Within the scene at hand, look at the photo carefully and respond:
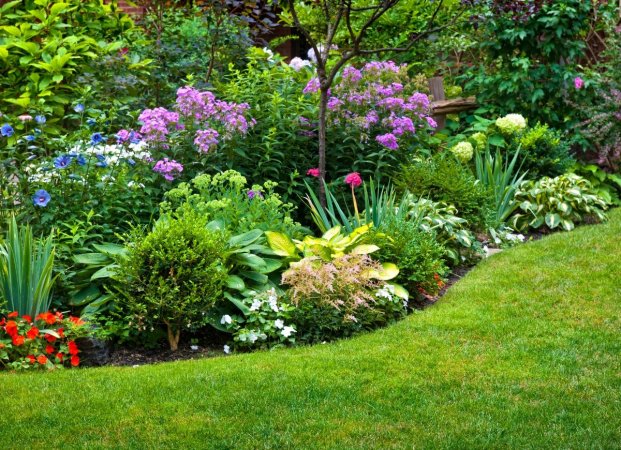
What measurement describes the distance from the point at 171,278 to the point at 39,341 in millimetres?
845

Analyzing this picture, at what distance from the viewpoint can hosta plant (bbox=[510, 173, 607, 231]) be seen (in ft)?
27.6

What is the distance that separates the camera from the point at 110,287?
19.3 feet

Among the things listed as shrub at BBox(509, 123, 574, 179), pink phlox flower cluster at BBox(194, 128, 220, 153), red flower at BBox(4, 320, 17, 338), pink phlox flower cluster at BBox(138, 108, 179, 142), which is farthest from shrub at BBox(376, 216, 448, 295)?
shrub at BBox(509, 123, 574, 179)

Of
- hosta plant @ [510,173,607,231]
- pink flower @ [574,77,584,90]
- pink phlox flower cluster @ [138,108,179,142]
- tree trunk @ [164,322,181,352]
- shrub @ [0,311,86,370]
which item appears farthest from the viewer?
pink flower @ [574,77,584,90]

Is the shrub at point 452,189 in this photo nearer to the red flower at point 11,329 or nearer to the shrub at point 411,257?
the shrub at point 411,257

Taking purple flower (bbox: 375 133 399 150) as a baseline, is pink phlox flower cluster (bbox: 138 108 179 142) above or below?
above

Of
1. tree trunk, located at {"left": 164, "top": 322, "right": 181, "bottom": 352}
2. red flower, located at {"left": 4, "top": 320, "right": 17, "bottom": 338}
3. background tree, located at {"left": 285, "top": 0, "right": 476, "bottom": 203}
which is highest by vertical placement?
background tree, located at {"left": 285, "top": 0, "right": 476, "bottom": 203}

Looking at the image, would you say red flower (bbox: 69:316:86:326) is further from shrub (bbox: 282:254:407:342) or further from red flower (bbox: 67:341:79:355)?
shrub (bbox: 282:254:407:342)

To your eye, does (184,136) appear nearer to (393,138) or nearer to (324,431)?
(393,138)

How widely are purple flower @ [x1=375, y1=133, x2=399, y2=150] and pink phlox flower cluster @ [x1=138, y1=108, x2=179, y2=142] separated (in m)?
1.74

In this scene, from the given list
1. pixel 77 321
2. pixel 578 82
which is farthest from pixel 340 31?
pixel 77 321

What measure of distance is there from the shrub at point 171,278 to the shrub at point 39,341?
38cm

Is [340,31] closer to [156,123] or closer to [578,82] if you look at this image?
[578,82]

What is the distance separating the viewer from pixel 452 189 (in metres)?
7.86
